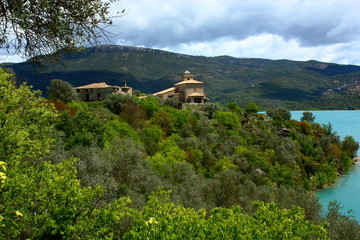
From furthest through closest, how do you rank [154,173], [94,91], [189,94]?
[189,94] → [94,91] → [154,173]

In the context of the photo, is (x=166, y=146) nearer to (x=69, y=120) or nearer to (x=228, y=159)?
(x=228, y=159)

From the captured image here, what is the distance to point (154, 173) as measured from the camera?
2669 cm

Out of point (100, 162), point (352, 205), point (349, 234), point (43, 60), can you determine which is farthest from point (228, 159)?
point (43, 60)

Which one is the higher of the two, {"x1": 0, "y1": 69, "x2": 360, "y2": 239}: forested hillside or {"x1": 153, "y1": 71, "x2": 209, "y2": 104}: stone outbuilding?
{"x1": 153, "y1": 71, "x2": 209, "y2": 104}: stone outbuilding

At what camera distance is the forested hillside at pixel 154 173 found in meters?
9.90

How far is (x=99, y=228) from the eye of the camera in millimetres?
9984

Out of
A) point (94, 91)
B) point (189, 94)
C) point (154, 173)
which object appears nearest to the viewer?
point (154, 173)

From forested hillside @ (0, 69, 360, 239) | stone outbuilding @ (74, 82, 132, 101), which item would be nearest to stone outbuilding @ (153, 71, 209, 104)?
forested hillside @ (0, 69, 360, 239)

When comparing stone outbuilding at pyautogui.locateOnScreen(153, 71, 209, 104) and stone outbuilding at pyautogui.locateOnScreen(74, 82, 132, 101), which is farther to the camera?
stone outbuilding at pyautogui.locateOnScreen(153, 71, 209, 104)

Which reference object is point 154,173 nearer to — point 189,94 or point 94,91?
point 94,91

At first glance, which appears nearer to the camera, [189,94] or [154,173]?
[154,173]

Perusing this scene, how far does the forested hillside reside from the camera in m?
9.90

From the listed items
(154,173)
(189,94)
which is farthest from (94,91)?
(154,173)

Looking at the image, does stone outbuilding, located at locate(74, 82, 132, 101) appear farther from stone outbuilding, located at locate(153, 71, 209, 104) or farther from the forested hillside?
stone outbuilding, located at locate(153, 71, 209, 104)
